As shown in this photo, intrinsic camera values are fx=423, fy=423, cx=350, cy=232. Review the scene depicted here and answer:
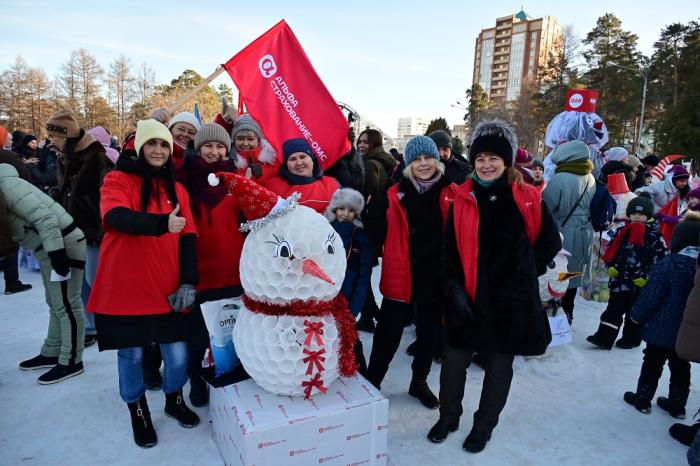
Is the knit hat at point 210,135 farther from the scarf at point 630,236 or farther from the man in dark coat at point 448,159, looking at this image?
the scarf at point 630,236

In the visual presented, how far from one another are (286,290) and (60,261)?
197cm

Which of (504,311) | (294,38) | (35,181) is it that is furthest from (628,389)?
(35,181)

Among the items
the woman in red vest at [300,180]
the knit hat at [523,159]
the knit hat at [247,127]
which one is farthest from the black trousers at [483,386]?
the knit hat at [523,159]

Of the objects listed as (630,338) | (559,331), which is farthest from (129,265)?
(630,338)

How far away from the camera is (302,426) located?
2.13 metres

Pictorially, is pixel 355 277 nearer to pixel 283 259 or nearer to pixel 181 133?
pixel 283 259

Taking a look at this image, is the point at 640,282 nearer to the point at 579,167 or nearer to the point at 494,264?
the point at 579,167

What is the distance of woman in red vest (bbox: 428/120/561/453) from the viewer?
2.52m

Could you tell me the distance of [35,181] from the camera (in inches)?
265

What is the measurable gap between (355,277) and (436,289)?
0.58m

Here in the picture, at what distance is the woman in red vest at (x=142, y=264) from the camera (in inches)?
93.1

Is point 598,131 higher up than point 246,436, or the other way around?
point 598,131

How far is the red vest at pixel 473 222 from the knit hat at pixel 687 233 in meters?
1.22

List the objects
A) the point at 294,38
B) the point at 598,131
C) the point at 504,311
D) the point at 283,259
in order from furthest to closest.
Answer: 1. the point at 598,131
2. the point at 294,38
3. the point at 504,311
4. the point at 283,259
